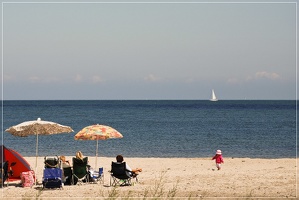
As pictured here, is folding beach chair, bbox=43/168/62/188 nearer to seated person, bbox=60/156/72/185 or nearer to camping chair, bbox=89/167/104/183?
seated person, bbox=60/156/72/185

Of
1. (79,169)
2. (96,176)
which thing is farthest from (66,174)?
(96,176)

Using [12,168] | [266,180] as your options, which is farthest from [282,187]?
[12,168]

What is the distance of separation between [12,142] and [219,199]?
1168 inches

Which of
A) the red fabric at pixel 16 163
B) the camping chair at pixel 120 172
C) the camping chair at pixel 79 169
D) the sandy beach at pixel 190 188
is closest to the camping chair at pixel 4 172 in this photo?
the sandy beach at pixel 190 188

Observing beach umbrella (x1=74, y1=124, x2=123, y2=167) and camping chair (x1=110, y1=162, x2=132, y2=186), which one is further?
beach umbrella (x1=74, y1=124, x2=123, y2=167)

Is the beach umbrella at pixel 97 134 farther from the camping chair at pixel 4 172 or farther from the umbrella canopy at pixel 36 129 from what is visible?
the camping chair at pixel 4 172

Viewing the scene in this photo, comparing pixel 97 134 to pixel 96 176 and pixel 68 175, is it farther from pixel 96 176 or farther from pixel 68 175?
pixel 68 175

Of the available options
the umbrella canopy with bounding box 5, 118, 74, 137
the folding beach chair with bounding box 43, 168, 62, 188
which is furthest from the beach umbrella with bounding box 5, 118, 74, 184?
the folding beach chair with bounding box 43, 168, 62, 188

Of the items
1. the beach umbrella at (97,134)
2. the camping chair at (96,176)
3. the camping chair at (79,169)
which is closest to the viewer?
the camping chair at (79,169)

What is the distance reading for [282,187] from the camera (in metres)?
14.2

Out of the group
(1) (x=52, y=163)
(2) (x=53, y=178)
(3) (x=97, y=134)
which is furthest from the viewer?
(3) (x=97, y=134)

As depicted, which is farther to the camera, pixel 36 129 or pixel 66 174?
pixel 36 129

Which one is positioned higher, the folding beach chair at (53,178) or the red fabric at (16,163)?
the red fabric at (16,163)

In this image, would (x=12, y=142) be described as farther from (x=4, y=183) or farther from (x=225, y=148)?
(x=4, y=183)
